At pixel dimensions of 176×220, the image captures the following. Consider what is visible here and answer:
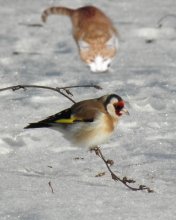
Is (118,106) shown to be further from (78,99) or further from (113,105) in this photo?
(78,99)

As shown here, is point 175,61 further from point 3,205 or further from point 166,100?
point 3,205

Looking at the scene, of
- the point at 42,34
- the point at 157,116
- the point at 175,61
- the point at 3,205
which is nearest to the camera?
the point at 3,205

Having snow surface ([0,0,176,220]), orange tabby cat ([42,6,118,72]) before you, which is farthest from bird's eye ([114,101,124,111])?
orange tabby cat ([42,6,118,72])

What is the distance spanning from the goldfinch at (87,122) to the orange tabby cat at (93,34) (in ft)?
6.60

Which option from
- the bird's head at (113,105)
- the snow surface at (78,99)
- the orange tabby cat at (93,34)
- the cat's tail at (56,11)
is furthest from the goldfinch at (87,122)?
the cat's tail at (56,11)

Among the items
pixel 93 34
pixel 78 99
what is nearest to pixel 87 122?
pixel 78 99

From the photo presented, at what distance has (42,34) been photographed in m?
7.97

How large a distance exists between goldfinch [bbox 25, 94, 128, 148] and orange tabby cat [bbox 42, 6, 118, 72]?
2010 millimetres

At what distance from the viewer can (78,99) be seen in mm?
6191

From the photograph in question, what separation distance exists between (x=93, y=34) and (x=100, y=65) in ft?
2.89

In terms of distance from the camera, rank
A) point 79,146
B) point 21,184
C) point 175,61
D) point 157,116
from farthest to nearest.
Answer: point 175,61, point 157,116, point 79,146, point 21,184

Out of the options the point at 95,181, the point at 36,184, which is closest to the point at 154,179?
the point at 95,181

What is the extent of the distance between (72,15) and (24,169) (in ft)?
12.1

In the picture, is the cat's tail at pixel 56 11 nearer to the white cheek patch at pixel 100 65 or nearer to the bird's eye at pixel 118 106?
the white cheek patch at pixel 100 65
